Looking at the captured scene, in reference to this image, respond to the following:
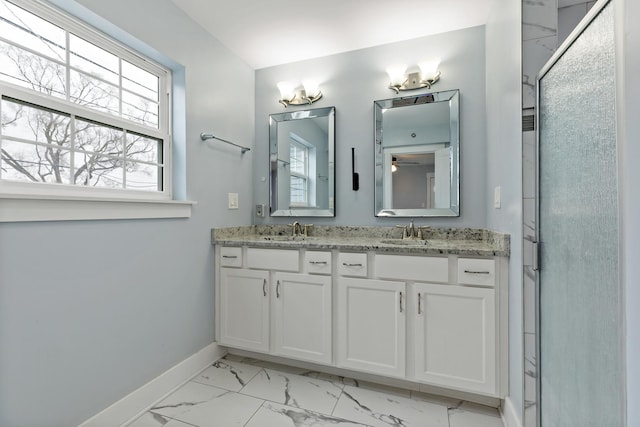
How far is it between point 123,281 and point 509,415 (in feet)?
6.86

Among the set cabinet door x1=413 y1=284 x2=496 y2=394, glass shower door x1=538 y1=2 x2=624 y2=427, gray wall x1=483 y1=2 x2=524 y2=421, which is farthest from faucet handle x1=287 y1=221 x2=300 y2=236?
glass shower door x1=538 y1=2 x2=624 y2=427

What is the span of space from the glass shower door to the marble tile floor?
0.56m

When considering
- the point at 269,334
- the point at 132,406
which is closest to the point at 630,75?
the point at 269,334

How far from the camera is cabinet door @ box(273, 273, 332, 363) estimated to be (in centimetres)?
185

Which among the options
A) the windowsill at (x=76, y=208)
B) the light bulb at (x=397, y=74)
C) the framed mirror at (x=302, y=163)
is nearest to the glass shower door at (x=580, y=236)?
the light bulb at (x=397, y=74)

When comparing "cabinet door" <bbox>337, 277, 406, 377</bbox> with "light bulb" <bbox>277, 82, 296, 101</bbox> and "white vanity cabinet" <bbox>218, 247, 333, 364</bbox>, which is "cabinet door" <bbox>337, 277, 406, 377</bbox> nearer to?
"white vanity cabinet" <bbox>218, 247, 333, 364</bbox>

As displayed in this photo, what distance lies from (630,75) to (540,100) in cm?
67

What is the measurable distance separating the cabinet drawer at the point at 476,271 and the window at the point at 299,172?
1339 mm

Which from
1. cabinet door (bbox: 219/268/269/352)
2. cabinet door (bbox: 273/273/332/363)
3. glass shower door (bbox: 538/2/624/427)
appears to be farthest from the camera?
cabinet door (bbox: 219/268/269/352)

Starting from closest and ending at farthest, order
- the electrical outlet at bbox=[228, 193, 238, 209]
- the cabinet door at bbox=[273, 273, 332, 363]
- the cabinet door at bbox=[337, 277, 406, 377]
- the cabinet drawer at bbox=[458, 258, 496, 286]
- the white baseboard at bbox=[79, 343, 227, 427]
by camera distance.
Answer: the white baseboard at bbox=[79, 343, 227, 427], the cabinet drawer at bbox=[458, 258, 496, 286], the cabinet door at bbox=[337, 277, 406, 377], the cabinet door at bbox=[273, 273, 332, 363], the electrical outlet at bbox=[228, 193, 238, 209]

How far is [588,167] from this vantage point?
33.8 inches

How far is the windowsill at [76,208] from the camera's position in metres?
1.11

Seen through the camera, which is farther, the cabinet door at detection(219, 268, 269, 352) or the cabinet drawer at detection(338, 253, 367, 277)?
the cabinet door at detection(219, 268, 269, 352)

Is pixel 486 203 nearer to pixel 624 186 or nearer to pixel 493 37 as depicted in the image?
pixel 493 37
